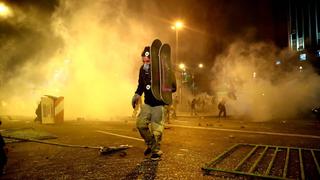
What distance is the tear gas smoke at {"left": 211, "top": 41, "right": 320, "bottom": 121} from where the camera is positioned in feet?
65.7

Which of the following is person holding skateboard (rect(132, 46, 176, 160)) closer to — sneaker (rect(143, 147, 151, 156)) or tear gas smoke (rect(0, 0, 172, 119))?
sneaker (rect(143, 147, 151, 156))

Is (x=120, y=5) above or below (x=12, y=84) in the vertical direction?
above

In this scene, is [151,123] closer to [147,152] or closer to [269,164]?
[147,152]

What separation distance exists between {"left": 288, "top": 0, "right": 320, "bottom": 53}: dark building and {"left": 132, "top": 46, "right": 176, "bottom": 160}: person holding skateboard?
64261 millimetres

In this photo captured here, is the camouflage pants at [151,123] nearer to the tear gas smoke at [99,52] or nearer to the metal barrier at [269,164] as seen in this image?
the metal barrier at [269,164]

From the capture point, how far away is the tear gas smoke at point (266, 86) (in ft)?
65.7

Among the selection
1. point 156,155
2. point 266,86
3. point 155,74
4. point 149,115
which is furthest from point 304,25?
point 156,155

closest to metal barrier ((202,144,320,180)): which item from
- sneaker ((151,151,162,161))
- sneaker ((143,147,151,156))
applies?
sneaker ((151,151,162,161))

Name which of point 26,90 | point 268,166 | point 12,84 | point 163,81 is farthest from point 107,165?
point 12,84

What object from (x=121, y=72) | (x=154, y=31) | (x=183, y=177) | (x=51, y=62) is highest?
(x=154, y=31)

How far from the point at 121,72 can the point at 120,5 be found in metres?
4.91

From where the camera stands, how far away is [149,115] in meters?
5.02

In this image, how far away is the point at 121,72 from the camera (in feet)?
70.3

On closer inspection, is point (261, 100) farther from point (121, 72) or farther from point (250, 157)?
point (250, 157)
